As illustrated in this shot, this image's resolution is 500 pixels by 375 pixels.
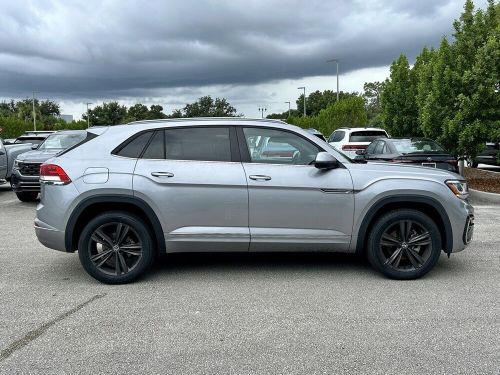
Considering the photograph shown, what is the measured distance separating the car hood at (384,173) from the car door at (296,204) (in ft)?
0.36

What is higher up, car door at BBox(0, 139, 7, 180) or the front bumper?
car door at BBox(0, 139, 7, 180)

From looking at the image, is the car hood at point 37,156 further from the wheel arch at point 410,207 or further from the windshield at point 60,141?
the wheel arch at point 410,207

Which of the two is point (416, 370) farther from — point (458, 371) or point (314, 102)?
point (314, 102)

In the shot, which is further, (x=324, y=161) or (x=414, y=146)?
(x=414, y=146)

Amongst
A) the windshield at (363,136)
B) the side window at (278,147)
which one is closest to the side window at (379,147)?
the windshield at (363,136)

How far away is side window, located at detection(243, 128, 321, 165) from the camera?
17.8ft

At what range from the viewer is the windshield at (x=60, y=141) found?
12669 millimetres

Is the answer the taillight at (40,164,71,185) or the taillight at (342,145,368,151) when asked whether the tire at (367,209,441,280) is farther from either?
the taillight at (342,145,368,151)

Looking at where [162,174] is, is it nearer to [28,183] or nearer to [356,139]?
[28,183]

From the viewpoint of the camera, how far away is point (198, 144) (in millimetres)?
5453

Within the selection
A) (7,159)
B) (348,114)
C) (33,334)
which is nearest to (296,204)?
(33,334)

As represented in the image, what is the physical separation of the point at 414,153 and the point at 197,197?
723cm

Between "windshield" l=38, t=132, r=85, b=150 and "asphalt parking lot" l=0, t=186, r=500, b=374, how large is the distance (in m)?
6.83

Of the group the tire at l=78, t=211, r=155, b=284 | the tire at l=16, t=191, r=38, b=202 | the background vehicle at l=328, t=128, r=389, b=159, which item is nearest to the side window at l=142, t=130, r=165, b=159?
the tire at l=78, t=211, r=155, b=284
